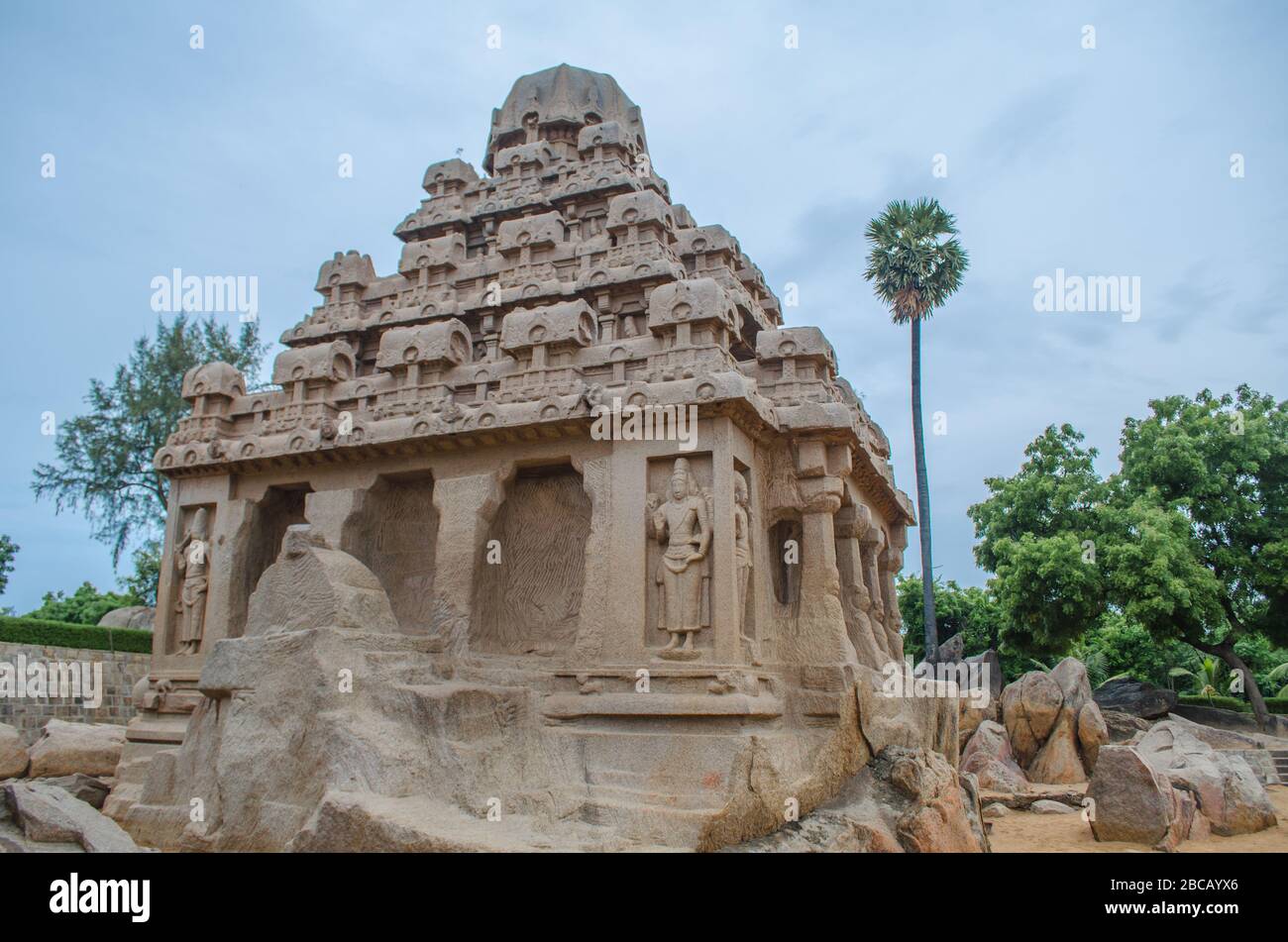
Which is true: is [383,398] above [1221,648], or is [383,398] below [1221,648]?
above

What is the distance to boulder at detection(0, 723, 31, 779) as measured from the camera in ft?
39.3

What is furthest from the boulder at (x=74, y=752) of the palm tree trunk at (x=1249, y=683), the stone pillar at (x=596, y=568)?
the palm tree trunk at (x=1249, y=683)

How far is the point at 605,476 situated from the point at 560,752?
2988 millimetres

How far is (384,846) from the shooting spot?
6.75 meters

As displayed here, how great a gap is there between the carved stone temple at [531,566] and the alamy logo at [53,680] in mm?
7480

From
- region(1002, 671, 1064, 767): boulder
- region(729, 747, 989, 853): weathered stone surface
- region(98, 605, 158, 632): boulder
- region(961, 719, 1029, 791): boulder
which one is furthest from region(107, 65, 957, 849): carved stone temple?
region(98, 605, 158, 632): boulder

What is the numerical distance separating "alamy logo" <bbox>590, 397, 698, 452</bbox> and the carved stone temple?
0.03 m

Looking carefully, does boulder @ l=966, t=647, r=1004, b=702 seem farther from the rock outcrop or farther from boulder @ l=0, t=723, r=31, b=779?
boulder @ l=0, t=723, r=31, b=779

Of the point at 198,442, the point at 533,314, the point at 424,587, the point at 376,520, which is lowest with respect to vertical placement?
the point at 424,587

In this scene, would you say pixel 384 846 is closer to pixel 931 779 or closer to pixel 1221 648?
pixel 931 779

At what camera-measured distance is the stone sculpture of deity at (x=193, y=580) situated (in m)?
12.9

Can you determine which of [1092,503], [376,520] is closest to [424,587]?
[376,520]

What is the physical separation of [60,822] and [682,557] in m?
Result: 6.18

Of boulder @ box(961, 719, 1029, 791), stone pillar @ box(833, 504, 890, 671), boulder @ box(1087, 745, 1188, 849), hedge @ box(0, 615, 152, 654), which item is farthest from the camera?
hedge @ box(0, 615, 152, 654)
